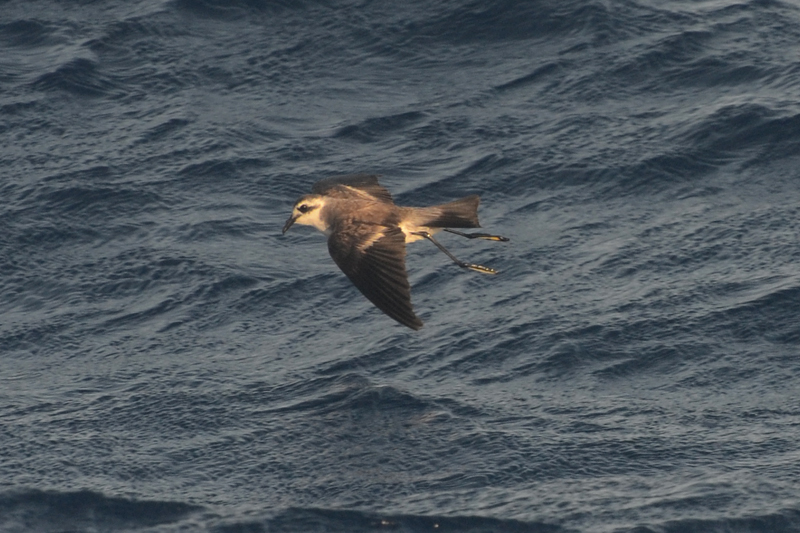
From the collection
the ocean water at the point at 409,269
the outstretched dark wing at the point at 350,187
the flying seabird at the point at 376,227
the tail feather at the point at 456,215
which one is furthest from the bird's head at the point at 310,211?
the ocean water at the point at 409,269

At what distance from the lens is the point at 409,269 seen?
13.2 meters

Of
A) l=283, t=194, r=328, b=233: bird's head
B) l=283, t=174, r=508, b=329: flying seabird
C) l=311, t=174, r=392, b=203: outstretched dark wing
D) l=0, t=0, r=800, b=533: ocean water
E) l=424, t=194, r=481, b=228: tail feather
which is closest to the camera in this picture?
l=283, t=174, r=508, b=329: flying seabird

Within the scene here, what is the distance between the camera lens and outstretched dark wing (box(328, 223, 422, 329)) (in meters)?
9.61

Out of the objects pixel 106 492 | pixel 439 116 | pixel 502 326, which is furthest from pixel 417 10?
pixel 106 492

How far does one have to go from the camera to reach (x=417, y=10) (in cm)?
1666

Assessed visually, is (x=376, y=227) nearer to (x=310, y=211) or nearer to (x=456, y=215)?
(x=456, y=215)

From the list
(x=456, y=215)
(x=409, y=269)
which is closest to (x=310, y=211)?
(x=456, y=215)

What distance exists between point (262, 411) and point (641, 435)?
3015 mm

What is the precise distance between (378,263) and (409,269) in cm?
316

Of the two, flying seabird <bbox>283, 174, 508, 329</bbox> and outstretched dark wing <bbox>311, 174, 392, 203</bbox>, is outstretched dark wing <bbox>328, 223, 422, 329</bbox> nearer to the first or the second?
flying seabird <bbox>283, 174, 508, 329</bbox>

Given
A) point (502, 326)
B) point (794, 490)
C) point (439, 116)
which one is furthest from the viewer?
point (439, 116)

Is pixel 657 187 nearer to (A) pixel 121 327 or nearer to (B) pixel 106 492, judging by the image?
(A) pixel 121 327

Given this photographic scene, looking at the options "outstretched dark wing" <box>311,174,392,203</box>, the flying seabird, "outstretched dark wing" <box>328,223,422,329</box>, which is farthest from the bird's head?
"outstretched dark wing" <box>328,223,422,329</box>

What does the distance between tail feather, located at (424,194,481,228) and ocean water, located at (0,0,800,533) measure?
134 cm
